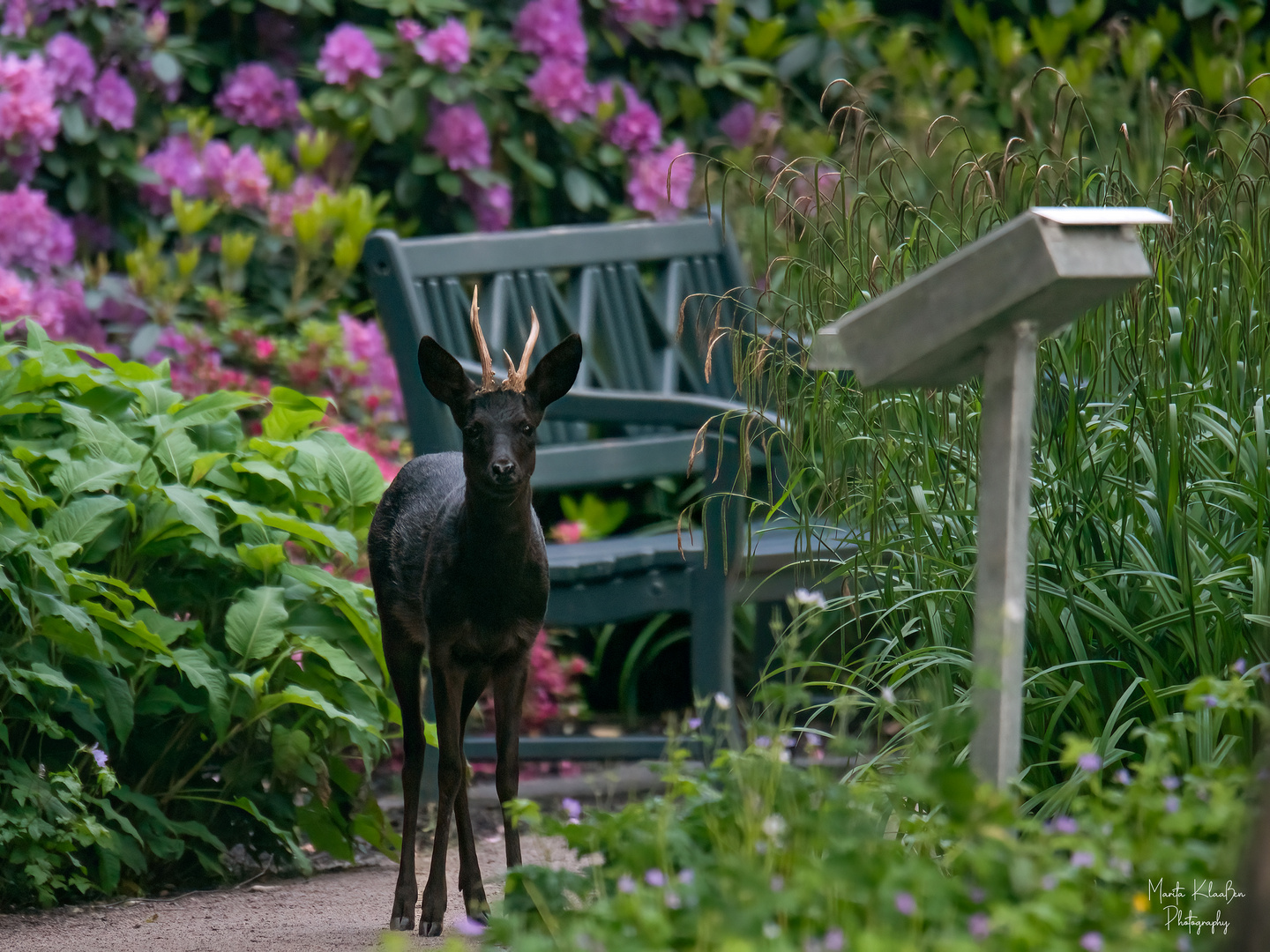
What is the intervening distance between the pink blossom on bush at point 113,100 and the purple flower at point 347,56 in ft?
2.71

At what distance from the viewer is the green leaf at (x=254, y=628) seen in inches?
158

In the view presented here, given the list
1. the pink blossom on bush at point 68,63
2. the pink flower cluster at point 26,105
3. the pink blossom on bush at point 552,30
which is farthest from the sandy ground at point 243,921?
the pink blossom on bush at point 552,30

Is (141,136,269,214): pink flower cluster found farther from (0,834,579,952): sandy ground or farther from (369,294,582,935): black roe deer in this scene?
(0,834,579,952): sandy ground

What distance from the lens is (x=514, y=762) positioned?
11.9 ft

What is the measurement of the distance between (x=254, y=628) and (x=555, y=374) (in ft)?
3.70

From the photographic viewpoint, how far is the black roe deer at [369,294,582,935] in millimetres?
3459

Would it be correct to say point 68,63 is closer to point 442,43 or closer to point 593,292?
point 442,43

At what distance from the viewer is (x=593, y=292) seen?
20.4 feet

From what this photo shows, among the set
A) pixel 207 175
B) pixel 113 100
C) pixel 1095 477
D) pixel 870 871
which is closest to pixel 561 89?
pixel 207 175

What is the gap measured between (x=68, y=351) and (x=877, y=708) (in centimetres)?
270

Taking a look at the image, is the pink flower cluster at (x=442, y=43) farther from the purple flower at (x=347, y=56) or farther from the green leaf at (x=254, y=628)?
the green leaf at (x=254, y=628)

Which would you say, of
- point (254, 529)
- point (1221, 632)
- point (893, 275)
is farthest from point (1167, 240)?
point (254, 529)

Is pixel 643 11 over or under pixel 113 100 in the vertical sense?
over

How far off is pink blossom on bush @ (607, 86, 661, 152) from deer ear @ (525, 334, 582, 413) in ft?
11.8
